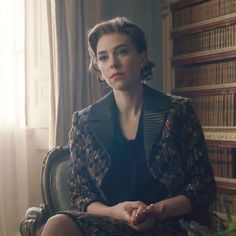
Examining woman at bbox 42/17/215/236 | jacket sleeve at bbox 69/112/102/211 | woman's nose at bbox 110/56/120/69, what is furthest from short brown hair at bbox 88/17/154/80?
jacket sleeve at bbox 69/112/102/211

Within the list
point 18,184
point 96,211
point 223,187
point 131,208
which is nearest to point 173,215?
point 131,208

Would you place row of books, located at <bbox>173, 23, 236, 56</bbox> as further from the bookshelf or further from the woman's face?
the woman's face

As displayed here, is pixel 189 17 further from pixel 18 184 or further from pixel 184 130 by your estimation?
pixel 18 184

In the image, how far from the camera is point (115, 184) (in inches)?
57.9

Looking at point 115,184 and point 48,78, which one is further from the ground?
point 48,78

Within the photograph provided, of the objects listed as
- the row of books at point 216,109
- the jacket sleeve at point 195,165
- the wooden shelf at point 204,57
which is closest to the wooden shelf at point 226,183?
the row of books at point 216,109

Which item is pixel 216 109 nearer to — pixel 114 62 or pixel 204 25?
pixel 204 25

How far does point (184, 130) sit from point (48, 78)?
1.27 m

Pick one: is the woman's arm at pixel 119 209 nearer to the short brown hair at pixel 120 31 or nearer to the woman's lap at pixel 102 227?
the woman's lap at pixel 102 227

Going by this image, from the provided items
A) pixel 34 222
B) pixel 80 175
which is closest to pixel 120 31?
pixel 80 175

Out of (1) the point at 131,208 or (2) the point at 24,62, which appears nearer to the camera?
(1) the point at 131,208

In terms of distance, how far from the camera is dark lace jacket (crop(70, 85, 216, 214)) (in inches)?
55.0

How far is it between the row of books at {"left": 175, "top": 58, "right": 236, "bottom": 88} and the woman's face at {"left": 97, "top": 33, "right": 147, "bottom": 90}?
89cm

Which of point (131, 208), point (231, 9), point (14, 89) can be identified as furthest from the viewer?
point (14, 89)
